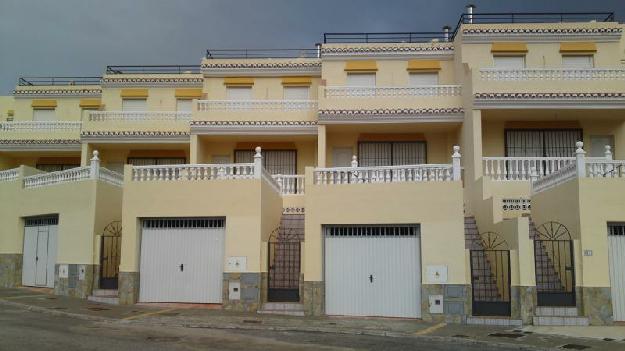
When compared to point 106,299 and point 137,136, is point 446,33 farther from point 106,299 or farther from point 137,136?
point 106,299

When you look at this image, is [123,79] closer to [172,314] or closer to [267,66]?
[267,66]

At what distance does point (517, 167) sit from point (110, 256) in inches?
560

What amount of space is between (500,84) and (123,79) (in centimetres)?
1882

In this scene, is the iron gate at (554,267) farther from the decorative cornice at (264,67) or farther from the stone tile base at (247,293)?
the decorative cornice at (264,67)

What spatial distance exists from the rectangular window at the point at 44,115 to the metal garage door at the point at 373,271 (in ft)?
70.9

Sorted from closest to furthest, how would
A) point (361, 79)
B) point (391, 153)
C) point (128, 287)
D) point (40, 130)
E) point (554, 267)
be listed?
point (554, 267)
point (128, 287)
point (391, 153)
point (361, 79)
point (40, 130)

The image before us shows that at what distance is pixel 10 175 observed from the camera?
24.0 metres

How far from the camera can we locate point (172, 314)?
16344 millimetres

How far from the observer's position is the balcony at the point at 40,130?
30.1 m

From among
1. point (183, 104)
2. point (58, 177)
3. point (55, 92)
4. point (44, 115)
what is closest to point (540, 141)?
point (183, 104)

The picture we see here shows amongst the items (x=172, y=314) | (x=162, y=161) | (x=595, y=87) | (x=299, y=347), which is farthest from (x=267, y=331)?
(x=162, y=161)

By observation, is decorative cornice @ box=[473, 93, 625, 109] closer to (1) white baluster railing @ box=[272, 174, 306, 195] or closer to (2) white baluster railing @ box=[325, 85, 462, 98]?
(2) white baluster railing @ box=[325, 85, 462, 98]

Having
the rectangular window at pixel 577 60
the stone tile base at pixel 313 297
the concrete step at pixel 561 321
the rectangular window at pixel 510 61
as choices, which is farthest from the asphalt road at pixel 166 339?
the rectangular window at pixel 577 60

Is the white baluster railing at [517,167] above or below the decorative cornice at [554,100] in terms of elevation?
below
